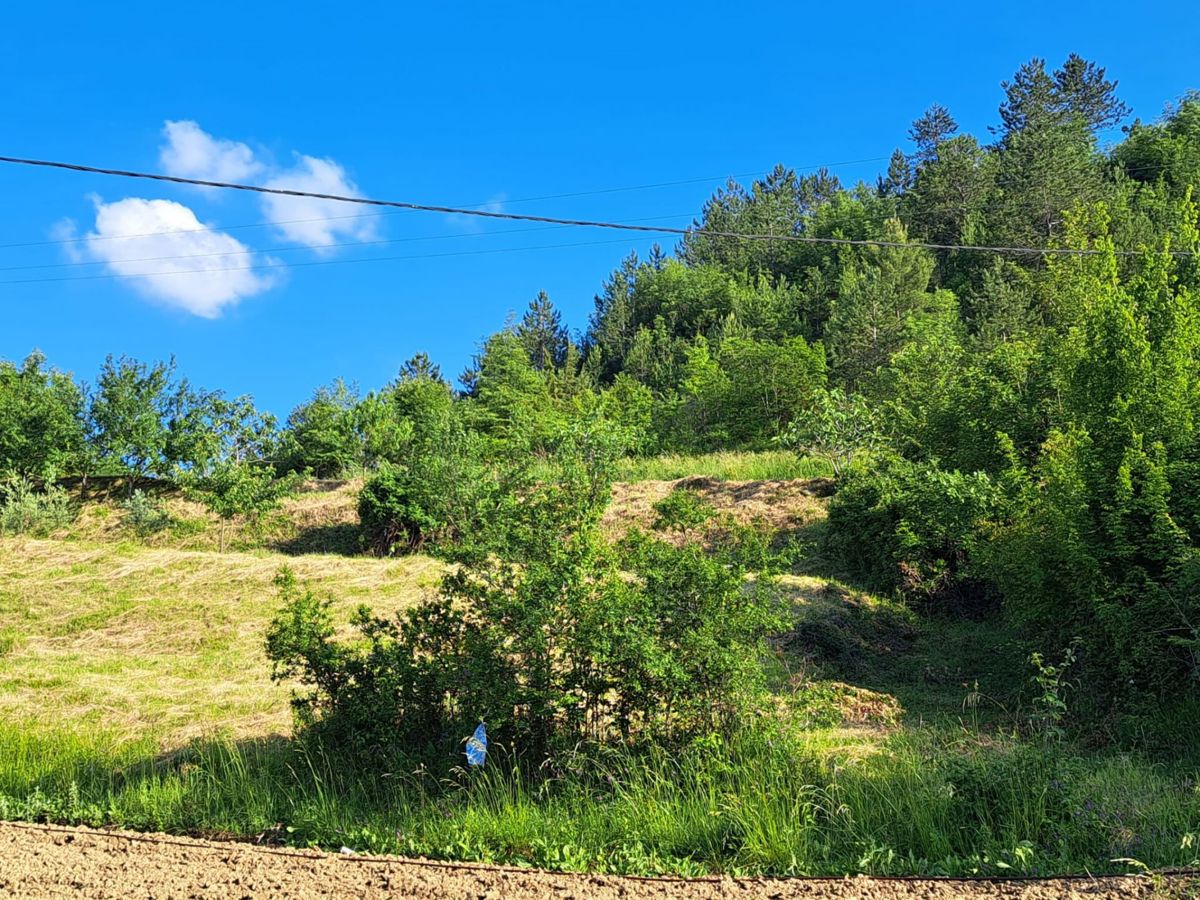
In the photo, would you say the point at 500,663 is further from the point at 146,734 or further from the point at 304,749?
the point at 146,734

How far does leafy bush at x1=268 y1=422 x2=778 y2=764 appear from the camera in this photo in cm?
556

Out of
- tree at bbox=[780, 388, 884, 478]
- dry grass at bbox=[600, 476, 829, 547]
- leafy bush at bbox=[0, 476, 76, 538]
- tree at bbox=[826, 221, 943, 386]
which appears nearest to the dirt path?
dry grass at bbox=[600, 476, 829, 547]

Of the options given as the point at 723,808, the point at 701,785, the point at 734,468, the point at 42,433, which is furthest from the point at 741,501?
the point at 42,433

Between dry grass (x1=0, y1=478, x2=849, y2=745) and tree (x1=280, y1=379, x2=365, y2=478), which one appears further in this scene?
tree (x1=280, y1=379, x2=365, y2=478)

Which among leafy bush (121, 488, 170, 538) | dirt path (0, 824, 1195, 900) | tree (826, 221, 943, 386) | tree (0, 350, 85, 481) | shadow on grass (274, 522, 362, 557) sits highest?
tree (826, 221, 943, 386)

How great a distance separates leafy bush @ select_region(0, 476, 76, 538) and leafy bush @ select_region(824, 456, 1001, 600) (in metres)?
21.2

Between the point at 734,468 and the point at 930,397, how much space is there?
712 cm

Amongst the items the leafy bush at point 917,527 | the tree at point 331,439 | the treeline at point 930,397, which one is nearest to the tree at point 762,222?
the treeline at point 930,397

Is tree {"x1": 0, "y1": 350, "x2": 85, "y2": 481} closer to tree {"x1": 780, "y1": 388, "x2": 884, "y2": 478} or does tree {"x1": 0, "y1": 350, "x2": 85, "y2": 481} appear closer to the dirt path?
tree {"x1": 780, "y1": 388, "x2": 884, "y2": 478}

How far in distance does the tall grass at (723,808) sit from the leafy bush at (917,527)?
21.6ft

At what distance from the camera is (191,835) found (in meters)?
5.53

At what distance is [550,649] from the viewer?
571 cm

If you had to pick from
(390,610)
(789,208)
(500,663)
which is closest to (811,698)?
(500,663)

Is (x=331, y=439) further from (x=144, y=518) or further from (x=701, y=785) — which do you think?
(x=701, y=785)
